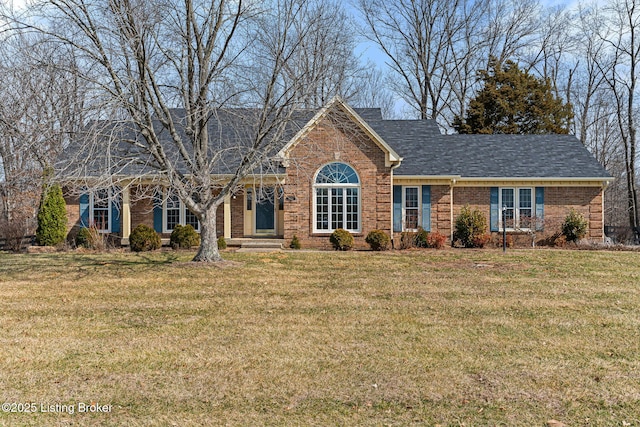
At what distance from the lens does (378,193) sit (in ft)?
62.4

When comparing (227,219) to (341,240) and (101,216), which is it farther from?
(101,216)

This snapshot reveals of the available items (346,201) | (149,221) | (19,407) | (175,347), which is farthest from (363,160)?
(19,407)

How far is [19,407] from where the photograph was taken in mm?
5168

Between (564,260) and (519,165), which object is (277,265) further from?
(519,165)

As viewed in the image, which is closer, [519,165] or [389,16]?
[519,165]

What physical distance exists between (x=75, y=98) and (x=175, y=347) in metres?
7.34

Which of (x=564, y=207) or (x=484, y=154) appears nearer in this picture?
(x=564, y=207)

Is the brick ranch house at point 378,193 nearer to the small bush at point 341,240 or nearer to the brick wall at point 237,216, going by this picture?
the brick wall at point 237,216


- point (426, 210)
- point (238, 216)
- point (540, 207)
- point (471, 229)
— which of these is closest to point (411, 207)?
point (426, 210)

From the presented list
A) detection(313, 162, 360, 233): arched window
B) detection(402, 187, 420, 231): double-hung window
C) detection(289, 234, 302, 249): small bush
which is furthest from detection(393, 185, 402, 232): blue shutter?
detection(289, 234, 302, 249): small bush

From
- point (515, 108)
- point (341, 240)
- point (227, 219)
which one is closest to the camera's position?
point (341, 240)

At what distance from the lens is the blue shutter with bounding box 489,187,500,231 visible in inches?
834

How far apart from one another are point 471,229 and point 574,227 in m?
4.22

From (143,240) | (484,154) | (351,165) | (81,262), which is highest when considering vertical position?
(484,154)
